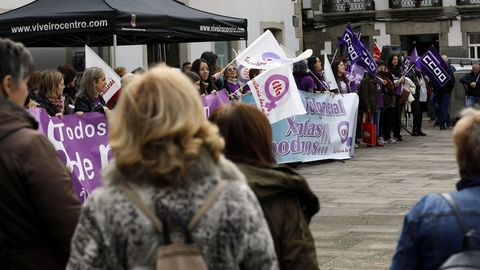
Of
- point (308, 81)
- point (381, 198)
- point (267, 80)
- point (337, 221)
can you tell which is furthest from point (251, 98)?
point (337, 221)

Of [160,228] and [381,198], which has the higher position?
[160,228]

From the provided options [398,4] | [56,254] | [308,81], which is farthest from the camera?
[398,4]

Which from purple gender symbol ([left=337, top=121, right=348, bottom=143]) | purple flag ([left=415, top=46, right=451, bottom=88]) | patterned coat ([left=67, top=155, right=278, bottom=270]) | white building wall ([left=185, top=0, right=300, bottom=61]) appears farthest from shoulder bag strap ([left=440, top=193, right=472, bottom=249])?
white building wall ([left=185, top=0, right=300, bottom=61])

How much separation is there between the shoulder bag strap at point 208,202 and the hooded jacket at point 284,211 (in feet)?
2.71

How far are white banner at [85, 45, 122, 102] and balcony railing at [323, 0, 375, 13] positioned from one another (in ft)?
97.3

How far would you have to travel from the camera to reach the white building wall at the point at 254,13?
1009 inches

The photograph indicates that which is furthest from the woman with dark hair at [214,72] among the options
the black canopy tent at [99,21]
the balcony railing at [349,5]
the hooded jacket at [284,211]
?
the balcony railing at [349,5]

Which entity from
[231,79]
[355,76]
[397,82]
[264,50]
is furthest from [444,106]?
[264,50]

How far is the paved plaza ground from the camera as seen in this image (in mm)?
9163

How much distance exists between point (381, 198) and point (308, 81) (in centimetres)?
489

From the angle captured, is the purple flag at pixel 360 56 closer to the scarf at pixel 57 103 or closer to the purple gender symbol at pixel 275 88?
the purple gender symbol at pixel 275 88

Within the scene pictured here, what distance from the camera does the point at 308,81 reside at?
17375 mm

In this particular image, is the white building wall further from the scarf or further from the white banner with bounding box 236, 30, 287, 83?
the scarf

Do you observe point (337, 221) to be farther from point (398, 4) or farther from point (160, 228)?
point (398, 4)
